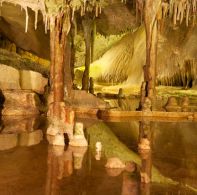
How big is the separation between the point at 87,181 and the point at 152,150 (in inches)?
91.2

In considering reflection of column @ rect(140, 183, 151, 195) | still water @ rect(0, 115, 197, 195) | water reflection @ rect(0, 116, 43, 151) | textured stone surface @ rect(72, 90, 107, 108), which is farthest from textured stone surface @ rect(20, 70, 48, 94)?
reflection of column @ rect(140, 183, 151, 195)

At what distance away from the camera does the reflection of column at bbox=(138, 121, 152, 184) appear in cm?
543

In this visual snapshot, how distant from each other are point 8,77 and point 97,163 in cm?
690

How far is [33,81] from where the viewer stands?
1343 cm

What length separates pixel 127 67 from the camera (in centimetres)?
2077

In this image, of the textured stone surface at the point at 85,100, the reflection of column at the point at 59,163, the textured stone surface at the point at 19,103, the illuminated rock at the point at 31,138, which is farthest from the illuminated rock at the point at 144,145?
the textured stone surface at the point at 85,100

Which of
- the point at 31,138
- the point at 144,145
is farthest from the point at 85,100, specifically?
the point at 144,145

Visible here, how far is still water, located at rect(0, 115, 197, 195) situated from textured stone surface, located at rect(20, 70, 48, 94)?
11.6 ft

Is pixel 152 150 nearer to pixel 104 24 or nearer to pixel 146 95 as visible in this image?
pixel 146 95

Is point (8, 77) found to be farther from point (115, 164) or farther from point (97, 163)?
point (115, 164)

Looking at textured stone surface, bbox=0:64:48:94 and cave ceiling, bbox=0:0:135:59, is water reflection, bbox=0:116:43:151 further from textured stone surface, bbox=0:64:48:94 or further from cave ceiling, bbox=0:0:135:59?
cave ceiling, bbox=0:0:135:59

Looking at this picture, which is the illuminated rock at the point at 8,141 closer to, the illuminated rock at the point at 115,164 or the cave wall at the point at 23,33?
the illuminated rock at the point at 115,164

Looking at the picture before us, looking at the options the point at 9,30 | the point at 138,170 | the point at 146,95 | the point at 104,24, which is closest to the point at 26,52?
the point at 9,30

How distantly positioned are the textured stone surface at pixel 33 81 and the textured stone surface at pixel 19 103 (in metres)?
0.70
